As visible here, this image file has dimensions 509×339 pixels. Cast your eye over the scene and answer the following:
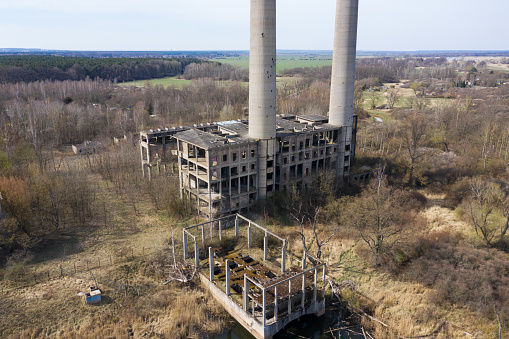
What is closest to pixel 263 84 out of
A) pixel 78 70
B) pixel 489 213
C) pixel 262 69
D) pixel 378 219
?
pixel 262 69

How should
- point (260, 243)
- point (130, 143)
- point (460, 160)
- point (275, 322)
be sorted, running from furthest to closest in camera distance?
point (130, 143) → point (460, 160) → point (260, 243) → point (275, 322)

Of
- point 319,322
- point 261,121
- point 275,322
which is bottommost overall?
point 319,322

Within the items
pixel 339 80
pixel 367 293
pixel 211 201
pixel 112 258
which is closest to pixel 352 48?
pixel 339 80

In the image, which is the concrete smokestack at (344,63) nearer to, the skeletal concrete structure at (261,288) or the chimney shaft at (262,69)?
the chimney shaft at (262,69)

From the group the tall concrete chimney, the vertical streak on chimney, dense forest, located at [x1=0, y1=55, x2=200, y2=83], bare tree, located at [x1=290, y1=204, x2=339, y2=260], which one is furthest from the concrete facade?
dense forest, located at [x1=0, y1=55, x2=200, y2=83]

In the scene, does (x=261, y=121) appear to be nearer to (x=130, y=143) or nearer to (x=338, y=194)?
(x=338, y=194)

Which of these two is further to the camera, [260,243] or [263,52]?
[263,52]

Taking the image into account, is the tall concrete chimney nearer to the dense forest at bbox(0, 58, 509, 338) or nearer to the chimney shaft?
the chimney shaft

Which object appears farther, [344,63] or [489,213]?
[344,63]

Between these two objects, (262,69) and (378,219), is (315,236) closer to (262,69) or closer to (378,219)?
(378,219)
